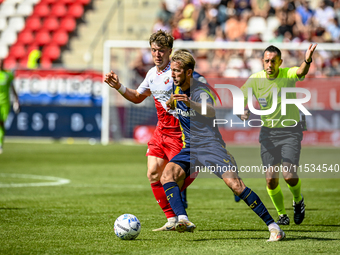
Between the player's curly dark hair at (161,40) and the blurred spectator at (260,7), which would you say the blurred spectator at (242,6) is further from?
the player's curly dark hair at (161,40)

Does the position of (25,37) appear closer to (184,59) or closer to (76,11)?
(76,11)

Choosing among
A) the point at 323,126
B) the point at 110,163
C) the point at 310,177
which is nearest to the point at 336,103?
the point at 323,126

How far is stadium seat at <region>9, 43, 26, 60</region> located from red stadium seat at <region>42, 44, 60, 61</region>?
1.14 meters

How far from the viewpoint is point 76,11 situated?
2617 cm

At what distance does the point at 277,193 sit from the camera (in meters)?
7.23

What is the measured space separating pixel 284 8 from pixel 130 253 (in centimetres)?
1805

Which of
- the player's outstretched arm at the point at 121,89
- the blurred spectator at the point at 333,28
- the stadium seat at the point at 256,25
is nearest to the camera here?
the player's outstretched arm at the point at 121,89

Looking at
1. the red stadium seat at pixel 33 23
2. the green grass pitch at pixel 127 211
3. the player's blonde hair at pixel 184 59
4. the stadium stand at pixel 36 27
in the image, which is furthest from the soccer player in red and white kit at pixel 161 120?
the red stadium seat at pixel 33 23

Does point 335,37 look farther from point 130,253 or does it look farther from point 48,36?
point 130,253

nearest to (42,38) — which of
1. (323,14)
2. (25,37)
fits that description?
(25,37)

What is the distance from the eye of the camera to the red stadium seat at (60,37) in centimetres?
2555

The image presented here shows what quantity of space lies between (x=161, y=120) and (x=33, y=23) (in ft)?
70.1

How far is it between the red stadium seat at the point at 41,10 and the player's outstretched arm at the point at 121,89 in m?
21.0

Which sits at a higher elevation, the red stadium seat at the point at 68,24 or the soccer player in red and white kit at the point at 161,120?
the red stadium seat at the point at 68,24
